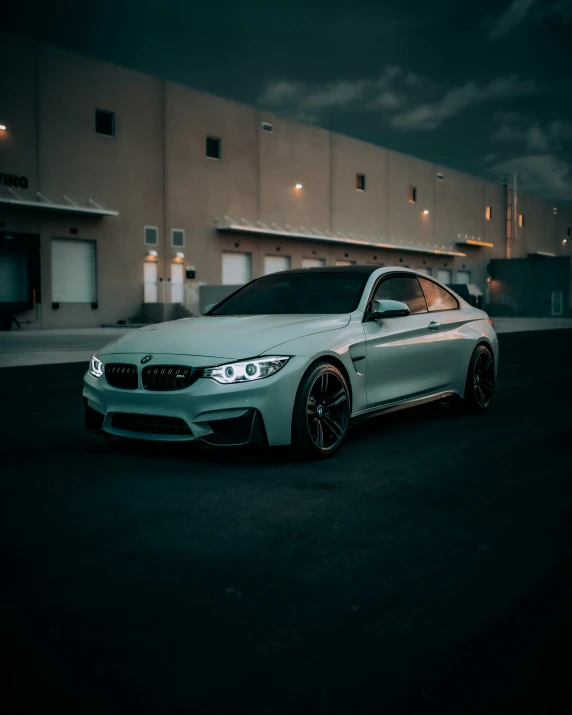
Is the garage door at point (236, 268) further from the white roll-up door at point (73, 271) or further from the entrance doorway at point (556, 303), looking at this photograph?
the entrance doorway at point (556, 303)

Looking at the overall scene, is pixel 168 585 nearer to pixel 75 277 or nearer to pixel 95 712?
pixel 95 712

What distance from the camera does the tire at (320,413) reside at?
5605mm

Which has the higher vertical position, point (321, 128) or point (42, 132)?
point (321, 128)

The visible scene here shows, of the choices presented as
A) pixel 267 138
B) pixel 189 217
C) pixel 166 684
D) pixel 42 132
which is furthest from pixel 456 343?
pixel 267 138

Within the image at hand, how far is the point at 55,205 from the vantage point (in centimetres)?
2991

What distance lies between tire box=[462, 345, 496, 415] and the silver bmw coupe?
34 cm

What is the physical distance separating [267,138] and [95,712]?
40.3 meters

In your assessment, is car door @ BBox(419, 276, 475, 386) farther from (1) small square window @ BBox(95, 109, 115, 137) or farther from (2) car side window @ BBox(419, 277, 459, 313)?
(1) small square window @ BBox(95, 109, 115, 137)

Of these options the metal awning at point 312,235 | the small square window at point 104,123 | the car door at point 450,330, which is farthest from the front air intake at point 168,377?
the metal awning at point 312,235

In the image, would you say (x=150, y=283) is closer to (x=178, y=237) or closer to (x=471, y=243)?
(x=178, y=237)

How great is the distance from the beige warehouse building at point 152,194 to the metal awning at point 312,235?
0.11 metres

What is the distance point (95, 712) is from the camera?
228 centimetres

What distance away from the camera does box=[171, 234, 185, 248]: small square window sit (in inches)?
1415

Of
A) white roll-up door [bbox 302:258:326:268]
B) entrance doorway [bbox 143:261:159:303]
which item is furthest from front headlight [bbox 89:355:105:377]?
white roll-up door [bbox 302:258:326:268]
